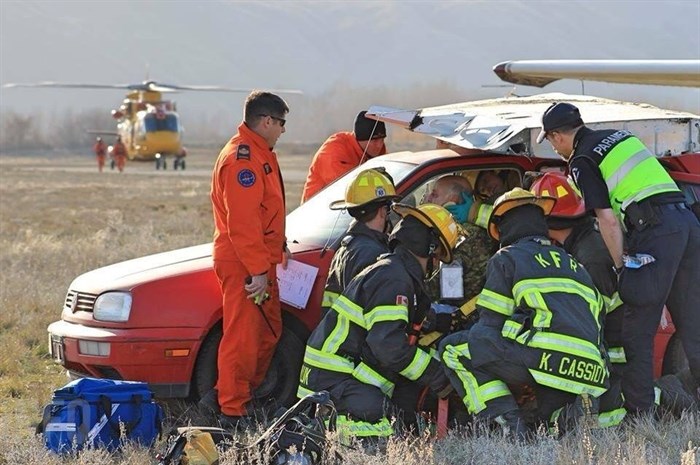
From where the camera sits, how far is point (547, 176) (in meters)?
6.41

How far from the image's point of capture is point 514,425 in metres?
5.80

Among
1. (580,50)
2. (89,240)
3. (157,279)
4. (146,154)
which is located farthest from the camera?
(580,50)

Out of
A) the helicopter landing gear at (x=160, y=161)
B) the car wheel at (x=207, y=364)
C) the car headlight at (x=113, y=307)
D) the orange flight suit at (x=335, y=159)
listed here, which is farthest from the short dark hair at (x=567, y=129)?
the helicopter landing gear at (x=160, y=161)

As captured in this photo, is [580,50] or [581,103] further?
[580,50]

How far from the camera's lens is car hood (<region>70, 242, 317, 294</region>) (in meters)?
6.86

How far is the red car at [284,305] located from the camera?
21.7 ft

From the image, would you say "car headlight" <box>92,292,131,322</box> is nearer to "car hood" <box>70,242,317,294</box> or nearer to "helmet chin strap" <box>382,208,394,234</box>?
"car hood" <box>70,242,317,294</box>

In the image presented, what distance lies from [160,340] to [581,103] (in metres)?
3.30

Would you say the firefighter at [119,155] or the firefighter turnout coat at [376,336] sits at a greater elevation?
the firefighter turnout coat at [376,336]

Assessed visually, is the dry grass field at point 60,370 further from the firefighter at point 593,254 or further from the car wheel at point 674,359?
the car wheel at point 674,359

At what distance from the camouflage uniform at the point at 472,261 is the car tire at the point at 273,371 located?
902 mm

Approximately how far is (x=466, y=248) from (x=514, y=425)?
1.28 m

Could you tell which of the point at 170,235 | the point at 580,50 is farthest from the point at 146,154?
the point at 580,50

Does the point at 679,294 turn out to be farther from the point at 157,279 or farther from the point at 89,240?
the point at 89,240
